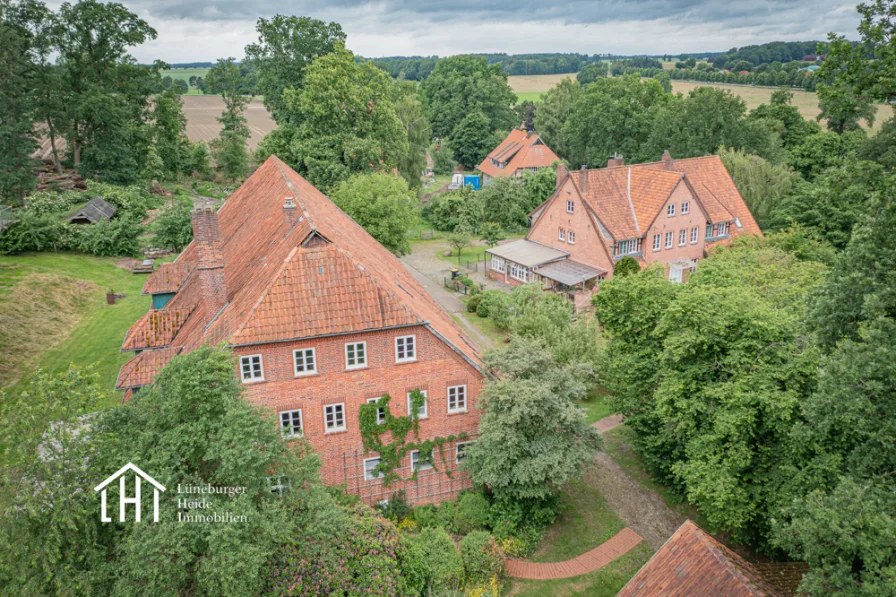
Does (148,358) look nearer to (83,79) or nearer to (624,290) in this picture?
(624,290)

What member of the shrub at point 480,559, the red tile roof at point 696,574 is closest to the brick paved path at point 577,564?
the shrub at point 480,559

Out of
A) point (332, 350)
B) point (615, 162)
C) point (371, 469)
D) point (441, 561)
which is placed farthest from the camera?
point (615, 162)

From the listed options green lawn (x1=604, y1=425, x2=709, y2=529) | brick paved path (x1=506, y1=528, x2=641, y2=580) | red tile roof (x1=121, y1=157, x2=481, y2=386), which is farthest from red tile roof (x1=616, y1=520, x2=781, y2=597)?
red tile roof (x1=121, y1=157, x2=481, y2=386)

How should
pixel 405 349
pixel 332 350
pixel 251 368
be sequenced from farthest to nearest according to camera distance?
1. pixel 405 349
2. pixel 332 350
3. pixel 251 368

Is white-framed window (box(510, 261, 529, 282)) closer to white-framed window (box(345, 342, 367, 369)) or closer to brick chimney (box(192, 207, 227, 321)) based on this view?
white-framed window (box(345, 342, 367, 369))

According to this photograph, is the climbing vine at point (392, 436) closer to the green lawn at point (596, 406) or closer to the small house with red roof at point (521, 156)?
the green lawn at point (596, 406)

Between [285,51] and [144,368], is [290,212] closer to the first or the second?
[144,368]

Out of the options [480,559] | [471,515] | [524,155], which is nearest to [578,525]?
[471,515]

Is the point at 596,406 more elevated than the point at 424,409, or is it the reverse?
the point at 424,409
